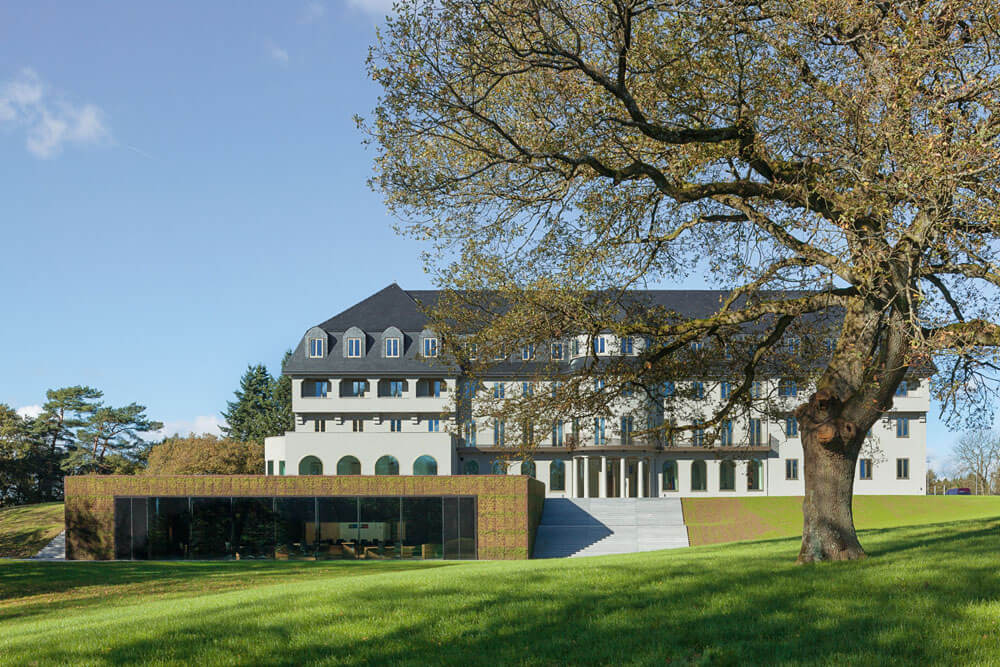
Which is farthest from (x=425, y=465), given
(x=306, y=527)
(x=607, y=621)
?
(x=607, y=621)

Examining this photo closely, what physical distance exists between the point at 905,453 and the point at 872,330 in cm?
4975

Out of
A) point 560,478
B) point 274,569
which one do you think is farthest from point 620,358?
point 560,478

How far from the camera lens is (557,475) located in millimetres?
57938

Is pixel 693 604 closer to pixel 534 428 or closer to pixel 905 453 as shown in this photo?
pixel 534 428

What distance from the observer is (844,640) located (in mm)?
8422

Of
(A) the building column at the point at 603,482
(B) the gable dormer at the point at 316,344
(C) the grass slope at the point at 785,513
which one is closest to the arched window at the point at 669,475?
(C) the grass slope at the point at 785,513

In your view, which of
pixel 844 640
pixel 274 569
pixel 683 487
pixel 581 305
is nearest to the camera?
pixel 844 640

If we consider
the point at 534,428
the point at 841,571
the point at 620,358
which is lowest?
the point at 841,571

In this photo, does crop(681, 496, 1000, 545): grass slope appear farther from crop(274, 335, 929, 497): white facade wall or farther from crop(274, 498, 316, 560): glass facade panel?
crop(274, 498, 316, 560): glass facade panel

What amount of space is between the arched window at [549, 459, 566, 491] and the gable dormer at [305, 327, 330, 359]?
15861 millimetres

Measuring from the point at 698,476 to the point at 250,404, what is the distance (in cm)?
4838

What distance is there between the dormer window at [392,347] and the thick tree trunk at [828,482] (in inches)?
1720

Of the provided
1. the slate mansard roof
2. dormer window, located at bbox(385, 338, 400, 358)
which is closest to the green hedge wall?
the slate mansard roof

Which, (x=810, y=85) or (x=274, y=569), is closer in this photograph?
(x=810, y=85)
